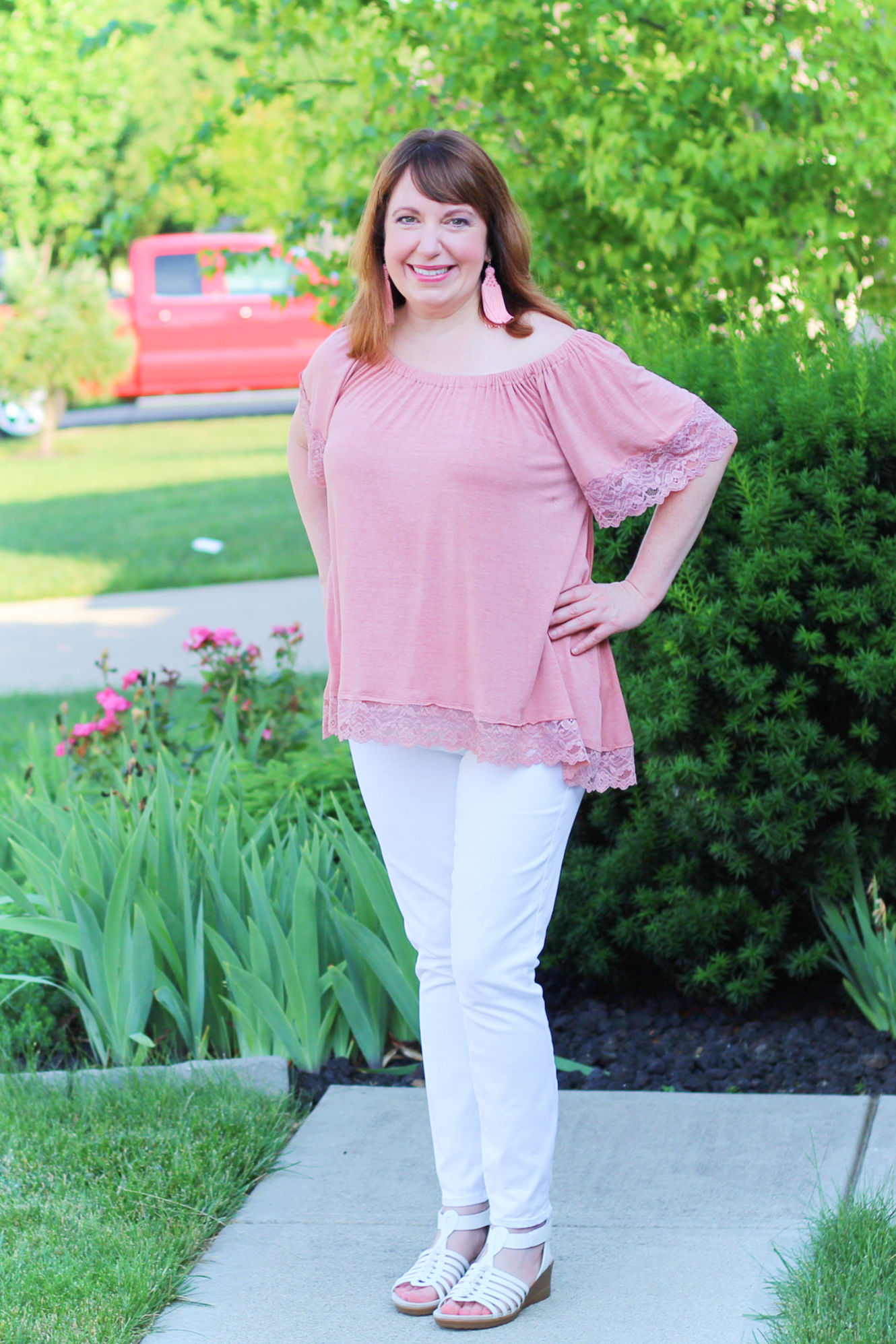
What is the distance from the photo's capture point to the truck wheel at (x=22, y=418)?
18672 mm

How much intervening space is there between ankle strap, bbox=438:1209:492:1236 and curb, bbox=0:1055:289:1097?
2.53 ft

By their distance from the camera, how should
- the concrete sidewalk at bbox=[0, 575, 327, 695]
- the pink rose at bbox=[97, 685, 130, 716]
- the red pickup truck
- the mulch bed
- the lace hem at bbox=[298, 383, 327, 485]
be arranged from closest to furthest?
1. the lace hem at bbox=[298, 383, 327, 485]
2. the mulch bed
3. the pink rose at bbox=[97, 685, 130, 716]
4. the concrete sidewalk at bbox=[0, 575, 327, 695]
5. the red pickup truck

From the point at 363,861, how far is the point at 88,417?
19.0 meters

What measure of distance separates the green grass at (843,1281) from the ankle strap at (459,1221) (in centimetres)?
50

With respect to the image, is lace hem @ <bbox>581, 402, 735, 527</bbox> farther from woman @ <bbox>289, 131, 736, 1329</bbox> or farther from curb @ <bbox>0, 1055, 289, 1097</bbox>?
curb @ <bbox>0, 1055, 289, 1097</bbox>

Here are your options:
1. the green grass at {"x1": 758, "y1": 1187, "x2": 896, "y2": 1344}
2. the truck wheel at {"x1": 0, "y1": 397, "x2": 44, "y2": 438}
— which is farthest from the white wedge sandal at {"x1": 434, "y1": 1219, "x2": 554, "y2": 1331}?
the truck wheel at {"x1": 0, "y1": 397, "x2": 44, "y2": 438}

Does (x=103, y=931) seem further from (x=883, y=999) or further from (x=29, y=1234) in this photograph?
(x=883, y=999)

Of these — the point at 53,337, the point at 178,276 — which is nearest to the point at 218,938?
the point at 53,337

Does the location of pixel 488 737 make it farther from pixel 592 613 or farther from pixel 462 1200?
pixel 462 1200

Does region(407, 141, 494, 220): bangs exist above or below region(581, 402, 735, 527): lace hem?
above

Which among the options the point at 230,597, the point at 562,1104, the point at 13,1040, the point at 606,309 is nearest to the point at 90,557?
the point at 230,597

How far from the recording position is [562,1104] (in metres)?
3.24

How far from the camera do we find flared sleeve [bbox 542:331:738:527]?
2.35 metres

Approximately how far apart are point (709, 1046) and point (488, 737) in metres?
1.59
